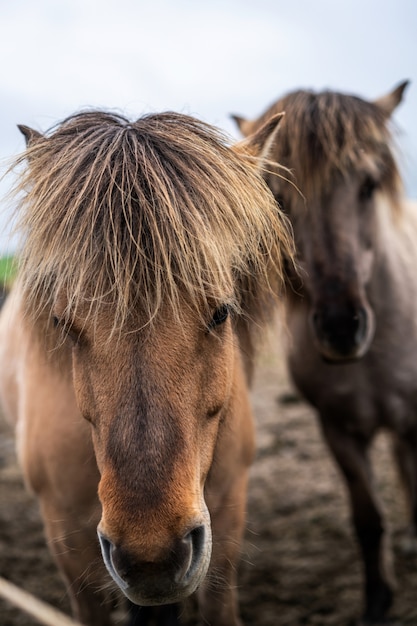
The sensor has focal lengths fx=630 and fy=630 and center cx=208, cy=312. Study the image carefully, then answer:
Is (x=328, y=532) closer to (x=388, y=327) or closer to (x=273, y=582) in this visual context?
(x=273, y=582)

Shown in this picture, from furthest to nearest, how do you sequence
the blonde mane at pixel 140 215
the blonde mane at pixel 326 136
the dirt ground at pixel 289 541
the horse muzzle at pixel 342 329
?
the dirt ground at pixel 289 541
the blonde mane at pixel 326 136
the horse muzzle at pixel 342 329
the blonde mane at pixel 140 215

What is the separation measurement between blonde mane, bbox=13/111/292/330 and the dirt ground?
→ 82cm

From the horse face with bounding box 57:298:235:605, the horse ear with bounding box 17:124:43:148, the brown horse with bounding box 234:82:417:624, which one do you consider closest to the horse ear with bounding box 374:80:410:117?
the brown horse with bounding box 234:82:417:624

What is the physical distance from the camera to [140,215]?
164 centimetres

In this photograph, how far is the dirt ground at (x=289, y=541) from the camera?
11.0ft

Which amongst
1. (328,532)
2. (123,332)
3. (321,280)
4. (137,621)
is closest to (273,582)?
(328,532)

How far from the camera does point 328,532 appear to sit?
13.3 ft

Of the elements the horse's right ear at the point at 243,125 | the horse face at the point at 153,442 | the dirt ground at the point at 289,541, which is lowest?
the dirt ground at the point at 289,541

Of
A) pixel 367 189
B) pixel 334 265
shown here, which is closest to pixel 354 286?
pixel 334 265

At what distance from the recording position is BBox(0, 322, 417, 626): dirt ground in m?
3.35

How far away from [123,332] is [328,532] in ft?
9.87

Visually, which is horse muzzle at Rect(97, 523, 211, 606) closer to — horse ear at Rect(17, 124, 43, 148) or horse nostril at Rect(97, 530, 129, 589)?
horse nostril at Rect(97, 530, 129, 589)

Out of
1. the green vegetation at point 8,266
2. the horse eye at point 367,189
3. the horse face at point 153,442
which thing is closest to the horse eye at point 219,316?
the horse face at point 153,442

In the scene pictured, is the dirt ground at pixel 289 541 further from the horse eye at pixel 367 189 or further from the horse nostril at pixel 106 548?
the horse nostril at pixel 106 548
